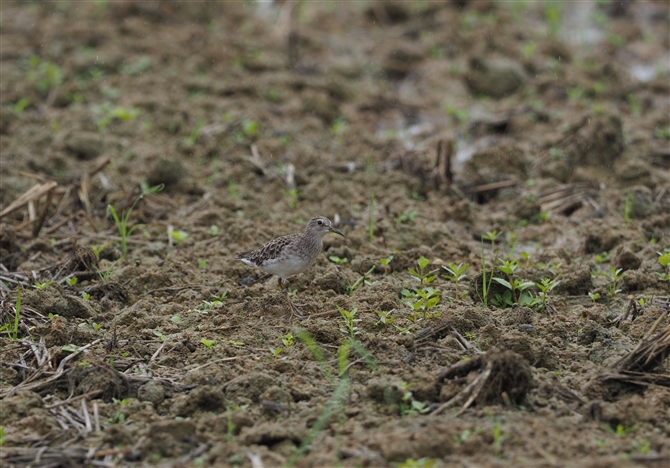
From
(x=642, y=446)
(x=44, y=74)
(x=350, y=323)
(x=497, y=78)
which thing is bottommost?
(x=350, y=323)

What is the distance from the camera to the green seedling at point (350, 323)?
22.8 ft

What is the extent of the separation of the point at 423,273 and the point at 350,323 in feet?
4.90

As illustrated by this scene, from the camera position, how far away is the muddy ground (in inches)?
226

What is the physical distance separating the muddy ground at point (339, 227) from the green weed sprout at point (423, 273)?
0.08 m

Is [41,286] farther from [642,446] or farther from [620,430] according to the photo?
[642,446]

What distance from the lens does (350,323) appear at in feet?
23.0

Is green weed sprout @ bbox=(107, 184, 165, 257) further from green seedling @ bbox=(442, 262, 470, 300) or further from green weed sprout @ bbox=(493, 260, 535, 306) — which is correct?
green weed sprout @ bbox=(493, 260, 535, 306)

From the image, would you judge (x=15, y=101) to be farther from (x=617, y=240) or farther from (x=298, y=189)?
(x=617, y=240)

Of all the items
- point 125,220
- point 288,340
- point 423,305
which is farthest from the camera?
point 125,220

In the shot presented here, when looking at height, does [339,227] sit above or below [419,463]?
below

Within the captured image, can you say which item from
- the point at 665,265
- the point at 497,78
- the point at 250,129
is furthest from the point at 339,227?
the point at 497,78

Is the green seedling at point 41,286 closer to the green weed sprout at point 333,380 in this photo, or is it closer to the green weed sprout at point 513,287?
the green weed sprout at point 333,380

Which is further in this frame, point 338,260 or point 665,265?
point 338,260

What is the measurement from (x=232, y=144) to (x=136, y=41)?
4487 millimetres
